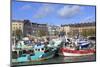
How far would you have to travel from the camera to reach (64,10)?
2686 mm

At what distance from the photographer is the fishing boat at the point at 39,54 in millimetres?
2521

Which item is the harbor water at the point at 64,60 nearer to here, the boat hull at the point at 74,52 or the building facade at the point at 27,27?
the boat hull at the point at 74,52

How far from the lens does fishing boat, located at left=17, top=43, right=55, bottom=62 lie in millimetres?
2521

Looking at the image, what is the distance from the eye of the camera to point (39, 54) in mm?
2570

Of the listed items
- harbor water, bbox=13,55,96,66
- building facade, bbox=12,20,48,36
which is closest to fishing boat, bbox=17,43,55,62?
harbor water, bbox=13,55,96,66

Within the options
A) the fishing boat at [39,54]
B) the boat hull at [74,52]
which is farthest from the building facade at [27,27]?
the boat hull at [74,52]

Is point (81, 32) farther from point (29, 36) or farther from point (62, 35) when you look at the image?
point (29, 36)

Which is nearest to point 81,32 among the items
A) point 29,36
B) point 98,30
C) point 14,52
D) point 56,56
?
point 98,30

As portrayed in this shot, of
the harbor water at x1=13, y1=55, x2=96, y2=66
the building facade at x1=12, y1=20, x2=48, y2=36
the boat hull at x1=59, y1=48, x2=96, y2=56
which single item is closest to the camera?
the building facade at x1=12, y1=20, x2=48, y2=36

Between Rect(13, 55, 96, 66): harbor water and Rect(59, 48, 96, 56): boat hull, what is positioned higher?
Rect(59, 48, 96, 56): boat hull

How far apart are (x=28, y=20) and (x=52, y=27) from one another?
32 cm

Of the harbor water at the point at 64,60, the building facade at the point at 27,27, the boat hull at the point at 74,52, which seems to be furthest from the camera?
the boat hull at the point at 74,52

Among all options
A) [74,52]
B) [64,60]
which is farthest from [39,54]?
[74,52]

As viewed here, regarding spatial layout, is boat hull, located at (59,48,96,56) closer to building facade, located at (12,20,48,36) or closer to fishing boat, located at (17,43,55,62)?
fishing boat, located at (17,43,55,62)
